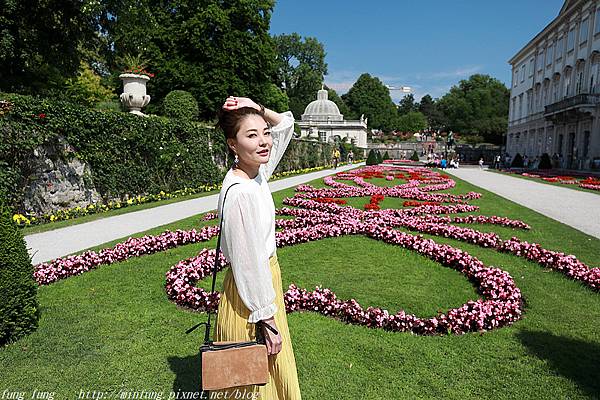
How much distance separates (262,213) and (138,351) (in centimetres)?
216

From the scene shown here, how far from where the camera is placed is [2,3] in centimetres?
1290

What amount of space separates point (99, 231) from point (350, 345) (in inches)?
246

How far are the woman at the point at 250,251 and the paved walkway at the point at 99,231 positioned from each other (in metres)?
4.40

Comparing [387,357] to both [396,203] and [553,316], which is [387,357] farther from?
[396,203]

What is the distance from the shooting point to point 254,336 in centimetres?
189

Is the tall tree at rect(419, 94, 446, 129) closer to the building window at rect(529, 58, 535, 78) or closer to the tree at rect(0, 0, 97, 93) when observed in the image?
the building window at rect(529, 58, 535, 78)

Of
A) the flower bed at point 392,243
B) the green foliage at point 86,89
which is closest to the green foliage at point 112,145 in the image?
the flower bed at point 392,243

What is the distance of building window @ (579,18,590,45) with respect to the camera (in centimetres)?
3259

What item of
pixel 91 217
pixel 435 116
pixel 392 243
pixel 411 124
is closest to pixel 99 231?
pixel 91 217

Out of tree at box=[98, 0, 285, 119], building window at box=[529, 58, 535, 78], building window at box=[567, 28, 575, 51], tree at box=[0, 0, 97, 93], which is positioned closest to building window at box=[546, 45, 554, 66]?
building window at box=[567, 28, 575, 51]

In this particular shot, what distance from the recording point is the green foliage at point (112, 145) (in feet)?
26.6

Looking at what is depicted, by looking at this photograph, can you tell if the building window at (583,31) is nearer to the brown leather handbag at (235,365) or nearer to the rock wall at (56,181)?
the rock wall at (56,181)

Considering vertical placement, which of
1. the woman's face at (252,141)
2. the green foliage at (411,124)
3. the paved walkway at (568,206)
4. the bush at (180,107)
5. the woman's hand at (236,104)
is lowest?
the paved walkway at (568,206)

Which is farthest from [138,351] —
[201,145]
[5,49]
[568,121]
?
[568,121]
